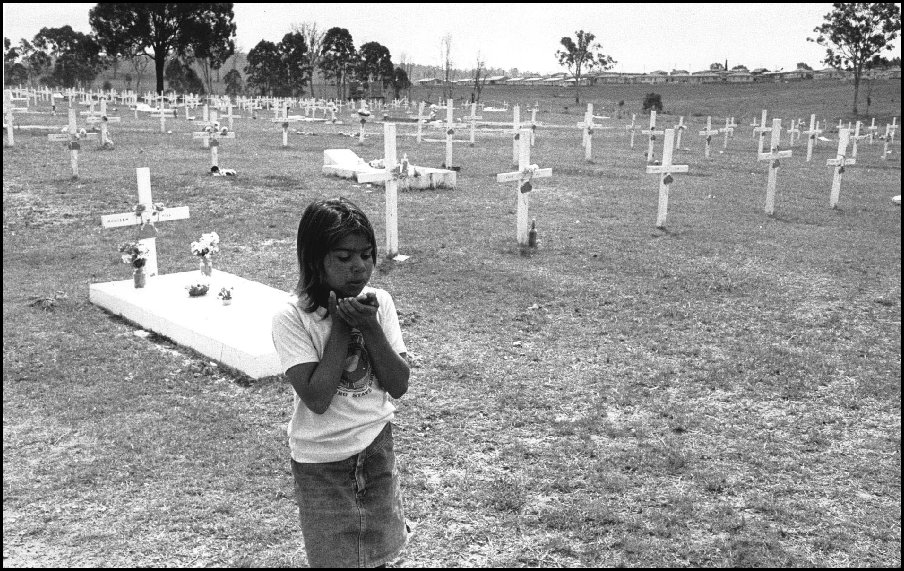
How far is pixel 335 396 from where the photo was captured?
258 centimetres

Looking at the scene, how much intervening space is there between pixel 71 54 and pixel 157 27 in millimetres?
22481

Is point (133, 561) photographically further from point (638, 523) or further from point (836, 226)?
point (836, 226)

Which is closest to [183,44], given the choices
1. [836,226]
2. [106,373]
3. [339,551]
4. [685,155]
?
[685,155]

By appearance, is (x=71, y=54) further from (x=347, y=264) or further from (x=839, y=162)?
(x=347, y=264)

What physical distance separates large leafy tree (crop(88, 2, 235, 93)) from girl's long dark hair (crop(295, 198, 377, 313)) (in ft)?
204

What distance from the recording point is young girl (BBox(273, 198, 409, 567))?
2500 millimetres

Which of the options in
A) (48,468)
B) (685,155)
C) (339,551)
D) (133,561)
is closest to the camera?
(339,551)

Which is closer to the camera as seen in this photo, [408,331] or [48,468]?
Result: [48,468]

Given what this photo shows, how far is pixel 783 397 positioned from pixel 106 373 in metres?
5.11

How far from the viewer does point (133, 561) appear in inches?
146

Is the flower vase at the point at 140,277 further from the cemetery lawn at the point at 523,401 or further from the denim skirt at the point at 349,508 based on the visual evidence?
the denim skirt at the point at 349,508

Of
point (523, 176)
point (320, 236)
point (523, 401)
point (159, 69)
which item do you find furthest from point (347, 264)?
point (159, 69)

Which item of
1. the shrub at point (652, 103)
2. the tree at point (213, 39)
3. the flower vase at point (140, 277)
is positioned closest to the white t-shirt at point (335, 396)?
the flower vase at point (140, 277)

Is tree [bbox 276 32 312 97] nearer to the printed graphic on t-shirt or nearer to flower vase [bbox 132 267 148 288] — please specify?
flower vase [bbox 132 267 148 288]
